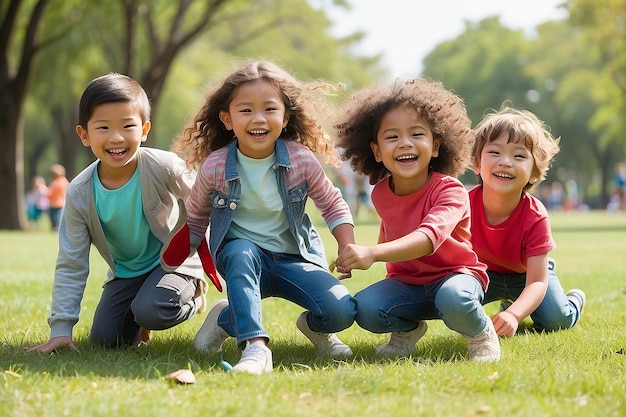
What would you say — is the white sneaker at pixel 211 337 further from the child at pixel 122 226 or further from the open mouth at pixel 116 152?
the open mouth at pixel 116 152

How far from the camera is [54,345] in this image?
409 centimetres

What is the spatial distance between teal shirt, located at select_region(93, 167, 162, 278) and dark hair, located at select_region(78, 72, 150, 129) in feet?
1.17

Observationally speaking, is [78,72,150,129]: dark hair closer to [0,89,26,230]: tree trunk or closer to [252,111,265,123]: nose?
[252,111,265,123]: nose

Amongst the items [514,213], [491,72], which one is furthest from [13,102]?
[491,72]

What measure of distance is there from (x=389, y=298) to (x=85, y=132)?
1.78 meters

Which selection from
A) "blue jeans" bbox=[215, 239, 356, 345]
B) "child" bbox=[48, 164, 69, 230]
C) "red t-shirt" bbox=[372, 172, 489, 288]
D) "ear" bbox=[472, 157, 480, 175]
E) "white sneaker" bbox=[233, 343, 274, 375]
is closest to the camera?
"white sneaker" bbox=[233, 343, 274, 375]

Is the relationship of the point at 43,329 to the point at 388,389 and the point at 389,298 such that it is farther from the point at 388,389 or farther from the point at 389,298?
the point at 388,389

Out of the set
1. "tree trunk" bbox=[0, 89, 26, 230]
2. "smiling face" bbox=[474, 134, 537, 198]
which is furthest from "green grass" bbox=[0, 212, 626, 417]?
"tree trunk" bbox=[0, 89, 26, 230]

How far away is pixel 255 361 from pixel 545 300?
2.00 metres

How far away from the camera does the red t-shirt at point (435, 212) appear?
4.07m

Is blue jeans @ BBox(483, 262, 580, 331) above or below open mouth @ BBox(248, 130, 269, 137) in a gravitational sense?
below

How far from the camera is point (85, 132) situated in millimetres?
4430

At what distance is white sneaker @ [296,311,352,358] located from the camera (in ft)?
13.4

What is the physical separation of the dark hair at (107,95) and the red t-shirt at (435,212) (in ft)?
4.44
